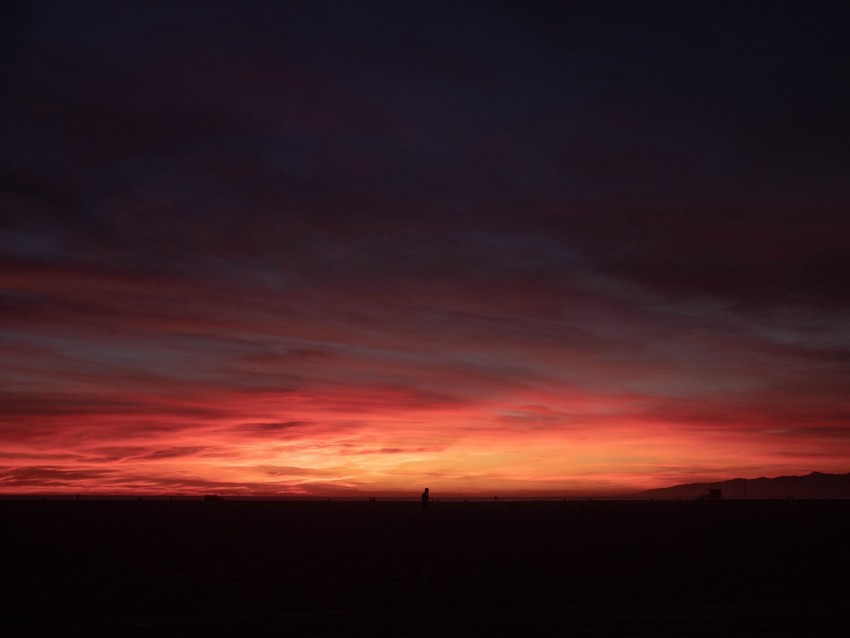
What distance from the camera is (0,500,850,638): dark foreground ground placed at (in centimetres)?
1596

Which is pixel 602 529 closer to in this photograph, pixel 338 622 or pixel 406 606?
pixel 406 606

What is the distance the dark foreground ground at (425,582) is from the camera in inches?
628

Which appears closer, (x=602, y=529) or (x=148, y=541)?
(x=148, y=541)

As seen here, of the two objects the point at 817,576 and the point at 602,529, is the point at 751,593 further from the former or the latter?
the point at 602,529

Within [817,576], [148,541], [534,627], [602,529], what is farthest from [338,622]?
[602,529]

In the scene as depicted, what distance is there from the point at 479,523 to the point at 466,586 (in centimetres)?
2178

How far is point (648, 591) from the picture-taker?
20078 mm

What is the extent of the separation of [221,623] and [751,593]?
585 inches

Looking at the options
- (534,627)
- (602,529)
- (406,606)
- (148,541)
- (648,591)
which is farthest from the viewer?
(602,529)

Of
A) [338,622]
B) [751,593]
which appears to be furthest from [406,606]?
[751,593]

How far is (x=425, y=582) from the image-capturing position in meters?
22.0

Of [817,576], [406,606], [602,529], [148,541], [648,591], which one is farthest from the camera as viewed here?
[602,529]

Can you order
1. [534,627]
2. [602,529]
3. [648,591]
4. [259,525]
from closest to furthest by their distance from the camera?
[534,627]
[648,591]
[602,529]
[259,525]

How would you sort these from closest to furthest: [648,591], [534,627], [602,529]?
[534,627], [648,591], [602,529]
